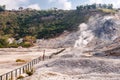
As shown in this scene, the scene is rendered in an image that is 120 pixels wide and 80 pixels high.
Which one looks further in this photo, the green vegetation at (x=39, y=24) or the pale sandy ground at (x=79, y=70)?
the green vegetation at (x=39, y=24)

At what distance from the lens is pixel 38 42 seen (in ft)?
473

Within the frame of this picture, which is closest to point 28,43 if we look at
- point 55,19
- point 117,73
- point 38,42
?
point 38,42

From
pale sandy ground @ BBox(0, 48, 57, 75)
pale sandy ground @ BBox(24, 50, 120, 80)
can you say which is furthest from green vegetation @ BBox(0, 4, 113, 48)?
pale sandy ground @ BBox(24, 50, 120, 80)

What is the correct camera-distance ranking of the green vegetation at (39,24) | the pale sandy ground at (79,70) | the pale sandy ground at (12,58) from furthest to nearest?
the green vegetation at (39,24) → the pale sandy ground at (12,58) → the pale sandy ground at (79,70)

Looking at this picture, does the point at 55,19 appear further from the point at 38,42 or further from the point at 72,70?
the point at 72,70

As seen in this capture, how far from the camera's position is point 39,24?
179 m

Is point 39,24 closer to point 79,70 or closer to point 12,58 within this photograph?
point 12,58

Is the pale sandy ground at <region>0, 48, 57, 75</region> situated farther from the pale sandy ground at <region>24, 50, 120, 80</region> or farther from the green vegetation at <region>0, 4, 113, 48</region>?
the green vegetation at <region>0, 4, 113, 48</region>

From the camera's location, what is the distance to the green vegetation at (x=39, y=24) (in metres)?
156

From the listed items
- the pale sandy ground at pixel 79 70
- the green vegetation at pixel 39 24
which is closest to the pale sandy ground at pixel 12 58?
the pale sandy ground at pixel 79 70

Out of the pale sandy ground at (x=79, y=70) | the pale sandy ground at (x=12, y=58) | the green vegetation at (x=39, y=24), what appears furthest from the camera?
the green vegetation at (x=39, y=24)

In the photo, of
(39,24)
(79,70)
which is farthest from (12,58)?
(39,24)

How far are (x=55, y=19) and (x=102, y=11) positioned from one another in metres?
30.4

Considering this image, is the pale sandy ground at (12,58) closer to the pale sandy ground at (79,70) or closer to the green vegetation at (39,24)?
the pale sandy ground at (79,70)
